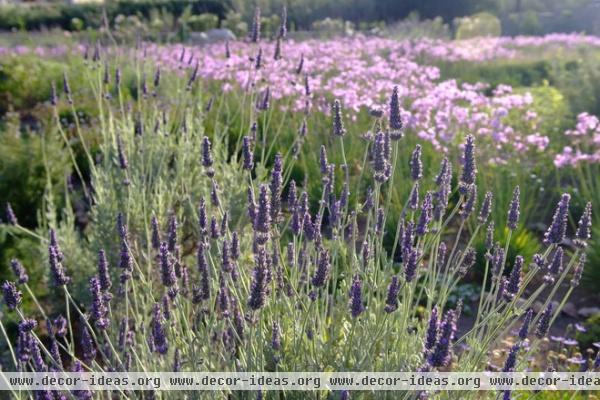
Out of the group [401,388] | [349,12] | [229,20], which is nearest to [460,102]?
[401,388]

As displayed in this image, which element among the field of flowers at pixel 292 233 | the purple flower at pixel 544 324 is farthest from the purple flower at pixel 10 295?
the purple flower at pixel 544 324

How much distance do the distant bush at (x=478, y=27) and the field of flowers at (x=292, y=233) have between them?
294 inches

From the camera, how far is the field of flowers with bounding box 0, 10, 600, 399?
1875mm

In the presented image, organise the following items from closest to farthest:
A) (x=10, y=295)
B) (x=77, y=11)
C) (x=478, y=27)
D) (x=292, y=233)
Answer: (x=10, y=295)
(x=292, y=233)
(x=478, y=27)
(x=77, y=11)

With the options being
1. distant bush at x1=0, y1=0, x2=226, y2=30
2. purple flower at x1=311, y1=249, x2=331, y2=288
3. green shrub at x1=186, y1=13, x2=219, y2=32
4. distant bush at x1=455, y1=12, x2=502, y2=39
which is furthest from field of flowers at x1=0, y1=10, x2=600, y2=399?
distant bush at x1=0, y1=0, x2=226, y2=30

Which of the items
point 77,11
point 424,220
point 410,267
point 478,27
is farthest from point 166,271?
point 77,11

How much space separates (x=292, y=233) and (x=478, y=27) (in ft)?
45.7

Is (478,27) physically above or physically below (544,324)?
above

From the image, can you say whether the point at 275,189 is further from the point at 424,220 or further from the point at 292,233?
the point at 292,233

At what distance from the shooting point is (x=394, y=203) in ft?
14.1

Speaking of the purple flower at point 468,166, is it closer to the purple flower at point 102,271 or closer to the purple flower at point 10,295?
the purple flower at point 102,271

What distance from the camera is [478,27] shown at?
635 inches

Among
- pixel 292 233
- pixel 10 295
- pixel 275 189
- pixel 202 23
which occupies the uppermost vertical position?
pixel 202 23

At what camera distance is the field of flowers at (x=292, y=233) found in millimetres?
1875
